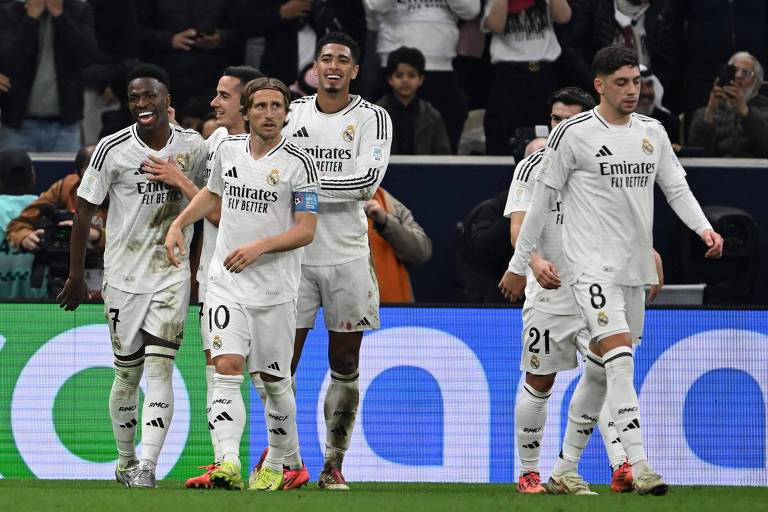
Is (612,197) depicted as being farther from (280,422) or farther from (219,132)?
(219,132)

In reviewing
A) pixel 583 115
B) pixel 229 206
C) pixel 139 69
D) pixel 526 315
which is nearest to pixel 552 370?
pixel 526 315

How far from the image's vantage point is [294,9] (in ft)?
44.8

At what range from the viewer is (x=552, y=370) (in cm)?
941

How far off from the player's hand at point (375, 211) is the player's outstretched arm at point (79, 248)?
1.98 m

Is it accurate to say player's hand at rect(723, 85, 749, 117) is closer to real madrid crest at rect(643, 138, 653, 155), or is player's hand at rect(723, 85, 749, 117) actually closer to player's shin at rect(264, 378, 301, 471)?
real madrid crest at rect(643, 138, 653, 155)

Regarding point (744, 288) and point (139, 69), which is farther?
point (744, 288)

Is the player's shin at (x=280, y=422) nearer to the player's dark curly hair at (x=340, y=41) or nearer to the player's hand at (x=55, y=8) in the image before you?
the player's dark curly hair at (x=340, y=41)

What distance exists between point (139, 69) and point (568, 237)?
2.77 metres

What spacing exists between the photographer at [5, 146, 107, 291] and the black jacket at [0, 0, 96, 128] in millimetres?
1846

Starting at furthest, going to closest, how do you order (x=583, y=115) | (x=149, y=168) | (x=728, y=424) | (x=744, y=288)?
(x=744, y=288) → (x=728, y=424) → (x=149, y=168) → (x=583, y=115)

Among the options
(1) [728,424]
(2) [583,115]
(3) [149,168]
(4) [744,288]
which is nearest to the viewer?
(2) [583,115]

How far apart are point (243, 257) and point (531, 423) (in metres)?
2.14

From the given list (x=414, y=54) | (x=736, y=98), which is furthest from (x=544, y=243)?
(x=736, y=98)

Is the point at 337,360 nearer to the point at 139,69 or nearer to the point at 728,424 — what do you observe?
the point at 139,69
